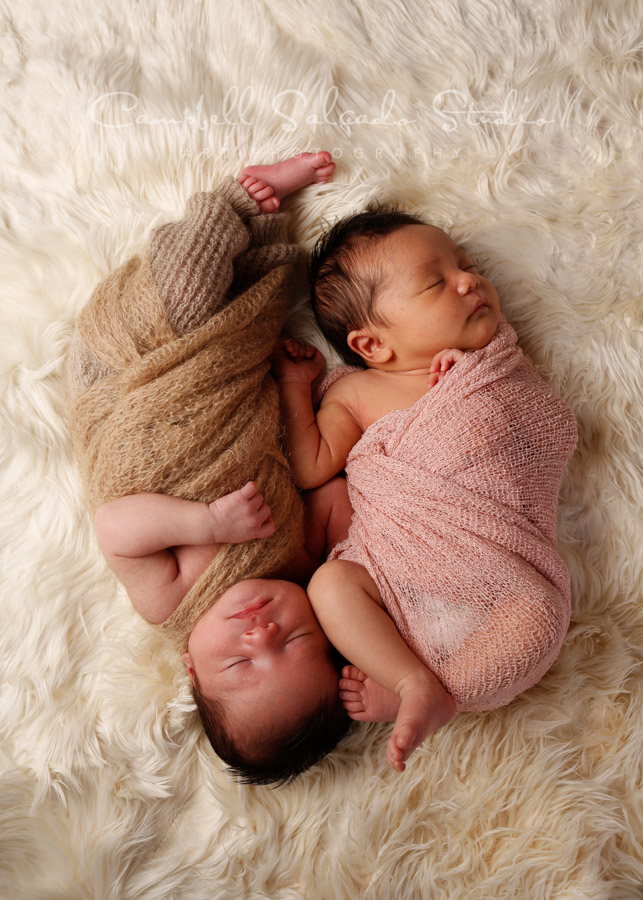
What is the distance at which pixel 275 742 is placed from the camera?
4.37 feet

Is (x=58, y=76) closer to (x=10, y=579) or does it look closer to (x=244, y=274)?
(x=244, y=274)

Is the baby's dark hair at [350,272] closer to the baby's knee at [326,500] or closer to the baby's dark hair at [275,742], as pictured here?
the baby's knee at [326,500]

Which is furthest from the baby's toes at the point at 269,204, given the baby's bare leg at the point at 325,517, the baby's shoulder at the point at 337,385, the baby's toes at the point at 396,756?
the baby's toes at the point at 396,756

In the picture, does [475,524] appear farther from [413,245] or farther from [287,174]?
[287,174]

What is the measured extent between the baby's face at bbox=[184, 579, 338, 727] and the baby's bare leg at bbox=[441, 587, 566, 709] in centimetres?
25

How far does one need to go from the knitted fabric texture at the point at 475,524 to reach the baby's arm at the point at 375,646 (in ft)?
0.12

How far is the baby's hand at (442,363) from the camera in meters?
1.49

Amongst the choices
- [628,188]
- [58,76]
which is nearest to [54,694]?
[58,76]

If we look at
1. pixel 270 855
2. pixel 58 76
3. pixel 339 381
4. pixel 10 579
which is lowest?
pixel 270 855

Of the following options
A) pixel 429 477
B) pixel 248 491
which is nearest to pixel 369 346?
pixel 429 477

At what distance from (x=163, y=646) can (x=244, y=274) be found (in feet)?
2.71

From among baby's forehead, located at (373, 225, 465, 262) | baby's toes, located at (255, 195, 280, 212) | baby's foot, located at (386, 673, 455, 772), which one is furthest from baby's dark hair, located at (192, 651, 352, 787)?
baby's toes, located at (255, 195, 280, 212)

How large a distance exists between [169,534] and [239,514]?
5.4 inches

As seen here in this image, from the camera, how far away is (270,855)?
4.64 ft
